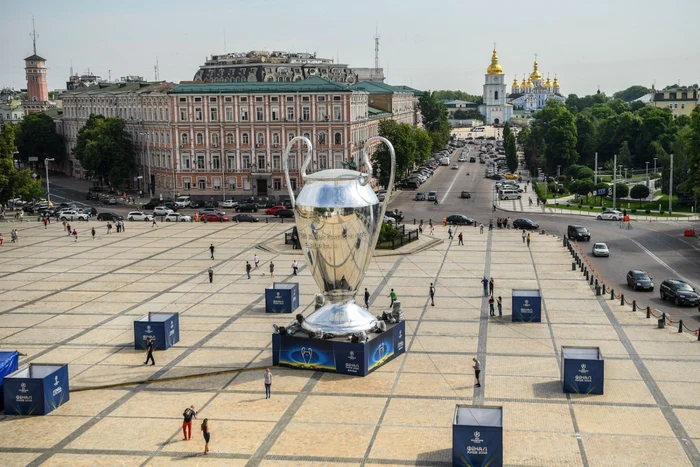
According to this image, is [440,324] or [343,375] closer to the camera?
[343,375]

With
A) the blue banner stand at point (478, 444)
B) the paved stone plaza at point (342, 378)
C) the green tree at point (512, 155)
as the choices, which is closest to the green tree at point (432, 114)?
the green tree at point (512, 155)

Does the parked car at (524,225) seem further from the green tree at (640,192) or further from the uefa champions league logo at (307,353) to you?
the uefa champions league logo at (307,353)

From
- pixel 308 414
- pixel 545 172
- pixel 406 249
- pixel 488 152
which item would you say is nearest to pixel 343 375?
pixel 308 414

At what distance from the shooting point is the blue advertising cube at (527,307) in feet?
134

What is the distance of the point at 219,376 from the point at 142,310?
1218 centimetres

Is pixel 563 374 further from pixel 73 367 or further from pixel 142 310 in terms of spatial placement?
pixel 142 310

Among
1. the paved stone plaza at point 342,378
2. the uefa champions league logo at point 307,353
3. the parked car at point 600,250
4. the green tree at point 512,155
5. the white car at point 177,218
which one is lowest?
the paved stone plaza at point 342,378

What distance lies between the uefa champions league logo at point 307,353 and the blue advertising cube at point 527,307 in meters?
11.5

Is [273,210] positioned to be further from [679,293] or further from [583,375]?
[583,375]

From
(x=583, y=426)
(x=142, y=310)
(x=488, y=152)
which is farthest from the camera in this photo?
(x=488, y=152)

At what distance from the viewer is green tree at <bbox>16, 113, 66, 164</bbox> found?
12594 cm

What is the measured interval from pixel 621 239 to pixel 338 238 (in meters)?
40.4

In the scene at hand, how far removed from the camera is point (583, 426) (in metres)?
28.0

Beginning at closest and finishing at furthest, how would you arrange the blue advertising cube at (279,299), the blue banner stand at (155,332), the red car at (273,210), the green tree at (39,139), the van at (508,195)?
the blue banner stand at (155,332) → the blue advertising cube at (279,299) → the red car at (273,210) → the van at (508,195) → the green tree at (39,139)
